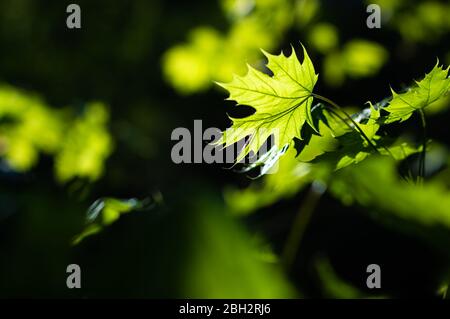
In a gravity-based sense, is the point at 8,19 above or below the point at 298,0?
above

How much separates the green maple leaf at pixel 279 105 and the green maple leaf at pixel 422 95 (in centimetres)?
8

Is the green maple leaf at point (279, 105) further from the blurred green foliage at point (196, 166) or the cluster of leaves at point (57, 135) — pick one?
the cluster of leaves at point (57, 135)

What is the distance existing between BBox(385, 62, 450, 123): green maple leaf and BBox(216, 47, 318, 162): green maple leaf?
0.08 meters

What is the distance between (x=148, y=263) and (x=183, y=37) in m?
3.64

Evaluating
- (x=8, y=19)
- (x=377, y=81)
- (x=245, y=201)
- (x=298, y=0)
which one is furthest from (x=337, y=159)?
(x=8, y=19)

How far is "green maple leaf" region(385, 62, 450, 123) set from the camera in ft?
1.70

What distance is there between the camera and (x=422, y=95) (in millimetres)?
528

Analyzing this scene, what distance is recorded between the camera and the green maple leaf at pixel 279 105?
57cm

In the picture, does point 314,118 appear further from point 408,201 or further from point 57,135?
point 57,135

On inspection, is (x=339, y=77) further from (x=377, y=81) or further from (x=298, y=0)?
(x=377, y=81)

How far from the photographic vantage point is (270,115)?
0.58 metres

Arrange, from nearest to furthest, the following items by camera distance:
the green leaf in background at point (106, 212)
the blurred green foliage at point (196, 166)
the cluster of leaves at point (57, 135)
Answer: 1. the blurred green foliage at point (196, 166)
2. the green leaf in background at point (106, 212)
3. the cluster of leaves at point (57, 135)

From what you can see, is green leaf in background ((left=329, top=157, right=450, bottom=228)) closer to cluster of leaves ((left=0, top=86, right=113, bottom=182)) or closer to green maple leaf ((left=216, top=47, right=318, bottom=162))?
green maple leaf ((left=216, top=47, right=318, bottom=162))

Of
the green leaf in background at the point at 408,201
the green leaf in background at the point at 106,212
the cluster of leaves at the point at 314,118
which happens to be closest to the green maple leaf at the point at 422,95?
the cluster of leaves at the point at 314,118
